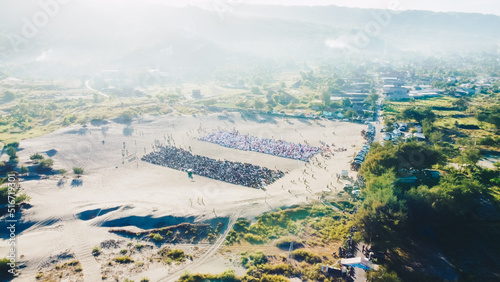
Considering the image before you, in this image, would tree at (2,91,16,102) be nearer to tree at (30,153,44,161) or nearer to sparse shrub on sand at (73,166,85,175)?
tree at (30,153,44,161)

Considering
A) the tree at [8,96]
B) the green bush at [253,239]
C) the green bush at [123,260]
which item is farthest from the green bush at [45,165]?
the tree at [8,96]

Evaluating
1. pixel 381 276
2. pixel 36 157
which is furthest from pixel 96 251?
pixel 36 157

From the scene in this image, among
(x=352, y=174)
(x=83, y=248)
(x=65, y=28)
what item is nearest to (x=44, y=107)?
(x=83, y=248)

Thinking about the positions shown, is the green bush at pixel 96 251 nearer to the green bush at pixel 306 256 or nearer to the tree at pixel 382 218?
the green bush at pixel 306 256

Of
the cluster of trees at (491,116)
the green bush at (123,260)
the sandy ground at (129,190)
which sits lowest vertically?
the green bush at (123,260)

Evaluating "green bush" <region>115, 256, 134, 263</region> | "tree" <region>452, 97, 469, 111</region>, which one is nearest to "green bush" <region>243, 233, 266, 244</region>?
"green bush" <region>115, 256, 134, 263</region>

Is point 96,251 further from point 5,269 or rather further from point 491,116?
point 491,116
